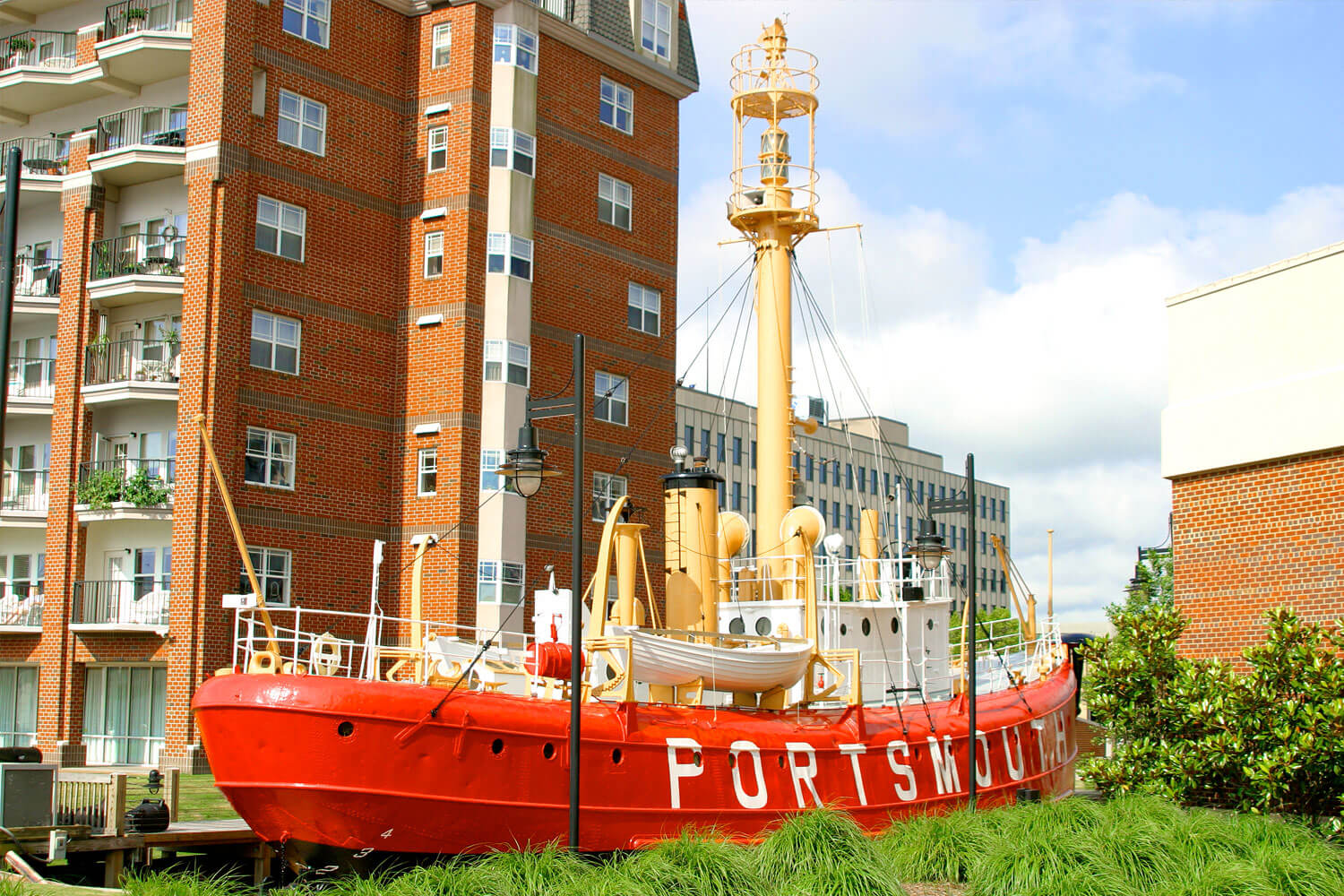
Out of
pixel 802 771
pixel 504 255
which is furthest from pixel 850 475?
pixel 802 771

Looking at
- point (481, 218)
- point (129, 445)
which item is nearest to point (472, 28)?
point (481, 218)

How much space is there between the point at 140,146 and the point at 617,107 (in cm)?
1375

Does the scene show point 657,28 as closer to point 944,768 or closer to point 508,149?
point 508,149

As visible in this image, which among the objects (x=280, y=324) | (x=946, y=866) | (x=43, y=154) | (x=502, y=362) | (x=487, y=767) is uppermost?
(x=43, y=154)

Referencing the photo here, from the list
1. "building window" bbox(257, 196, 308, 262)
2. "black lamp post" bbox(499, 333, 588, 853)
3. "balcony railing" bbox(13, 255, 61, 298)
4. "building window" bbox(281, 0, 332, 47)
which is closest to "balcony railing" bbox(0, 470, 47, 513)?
"balcony railing" bbox(13, 255, 61, 298)

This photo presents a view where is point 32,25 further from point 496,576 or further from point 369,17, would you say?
point 496,576

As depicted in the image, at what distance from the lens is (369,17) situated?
128 ft

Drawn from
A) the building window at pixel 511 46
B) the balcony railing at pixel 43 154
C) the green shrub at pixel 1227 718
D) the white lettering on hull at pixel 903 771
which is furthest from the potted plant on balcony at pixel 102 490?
the green shrub at pixel 1227 718

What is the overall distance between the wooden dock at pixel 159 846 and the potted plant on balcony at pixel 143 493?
13.4m

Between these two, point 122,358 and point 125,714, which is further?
point 122,358

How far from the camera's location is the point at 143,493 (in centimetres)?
3541

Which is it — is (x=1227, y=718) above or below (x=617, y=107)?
below

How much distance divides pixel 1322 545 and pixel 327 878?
44.6ft

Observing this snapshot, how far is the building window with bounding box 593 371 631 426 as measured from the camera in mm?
41125
